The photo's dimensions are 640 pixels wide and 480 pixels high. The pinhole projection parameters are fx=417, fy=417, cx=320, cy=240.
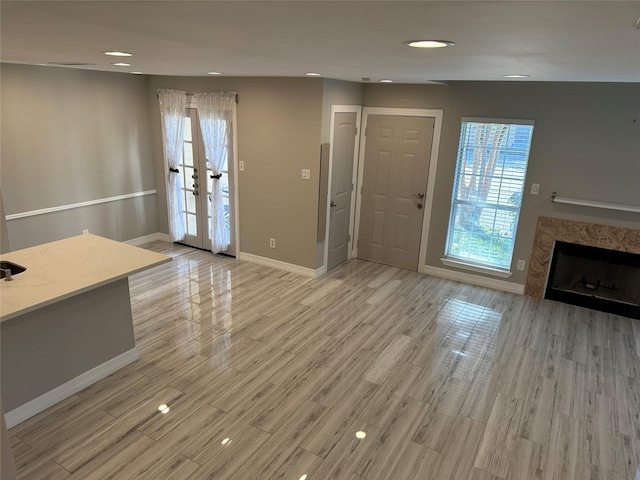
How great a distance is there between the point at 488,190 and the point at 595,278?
152 centimetres

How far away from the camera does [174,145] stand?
229 inches

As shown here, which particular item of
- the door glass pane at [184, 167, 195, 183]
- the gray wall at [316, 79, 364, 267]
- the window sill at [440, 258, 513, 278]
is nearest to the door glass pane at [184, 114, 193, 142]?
the door glass pane at [184, 167, 195, 183]

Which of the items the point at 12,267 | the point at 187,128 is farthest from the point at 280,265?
the point at 12,267

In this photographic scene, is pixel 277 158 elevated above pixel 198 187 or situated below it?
above

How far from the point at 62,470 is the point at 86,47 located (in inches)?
92.7

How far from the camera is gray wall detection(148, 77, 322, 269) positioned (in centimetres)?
485

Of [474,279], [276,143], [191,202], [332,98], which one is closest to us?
[332,98]

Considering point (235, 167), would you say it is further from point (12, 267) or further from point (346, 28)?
point (346, 28)

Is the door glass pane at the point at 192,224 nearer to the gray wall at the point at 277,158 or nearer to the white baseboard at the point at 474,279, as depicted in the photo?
the gray wall at the point at 277,158

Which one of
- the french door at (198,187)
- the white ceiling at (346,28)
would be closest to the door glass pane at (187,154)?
the french door at (198,187)

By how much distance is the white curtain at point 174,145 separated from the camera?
562 centimetres

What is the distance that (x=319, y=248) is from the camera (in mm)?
5246

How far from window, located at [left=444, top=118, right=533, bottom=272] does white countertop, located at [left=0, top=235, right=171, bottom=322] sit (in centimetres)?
361

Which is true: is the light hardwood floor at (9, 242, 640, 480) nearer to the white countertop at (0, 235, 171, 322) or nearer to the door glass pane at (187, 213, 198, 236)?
the white countertop at (0, 235, 171, 322)
